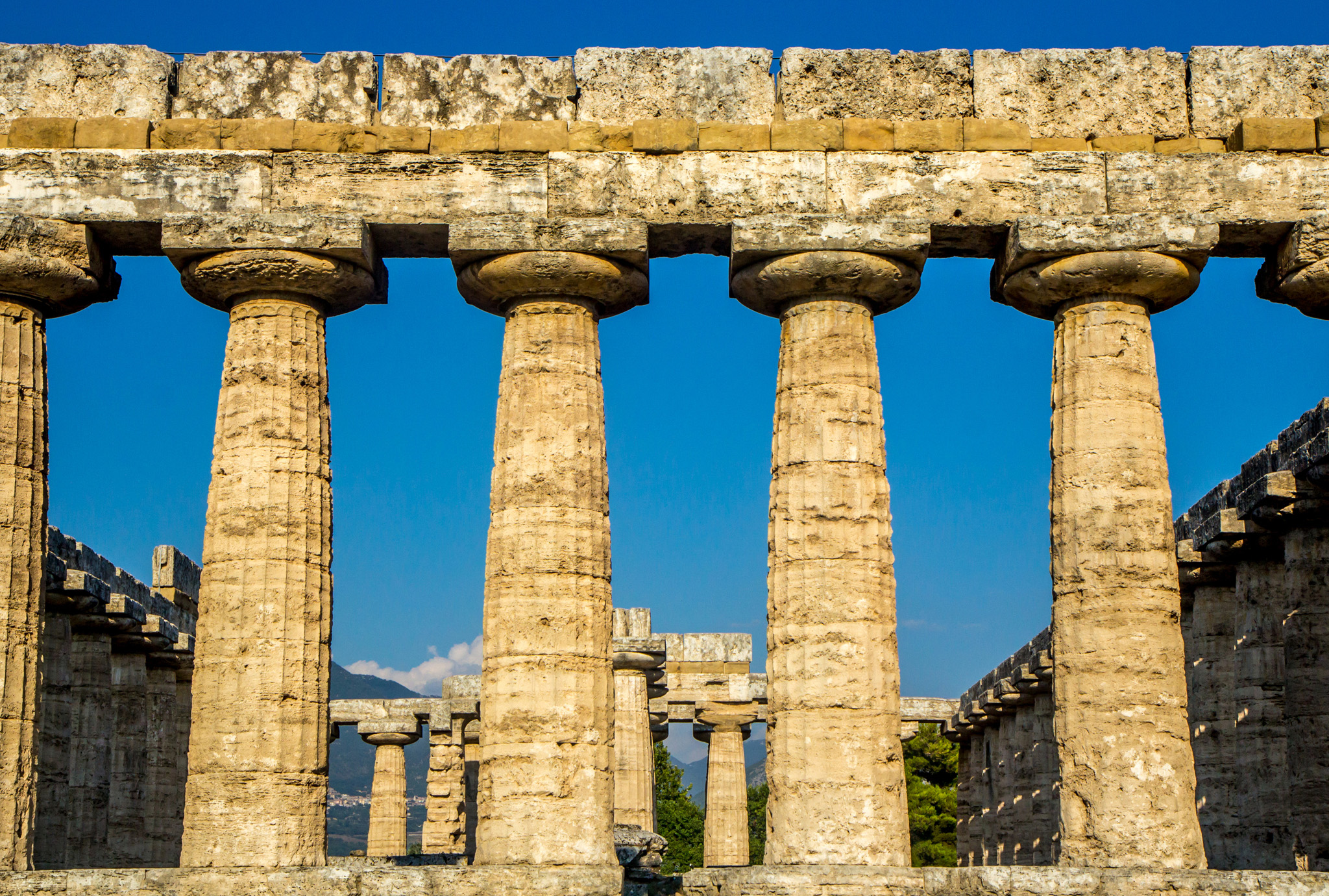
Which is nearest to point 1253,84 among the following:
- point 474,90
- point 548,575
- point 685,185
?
point 685,185

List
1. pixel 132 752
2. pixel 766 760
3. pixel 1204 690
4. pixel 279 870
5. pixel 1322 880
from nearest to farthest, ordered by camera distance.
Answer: pixel 1322 880 < pixel 279 870 < pixel 766 760 < pixel 1204 690 < pixel 132 752

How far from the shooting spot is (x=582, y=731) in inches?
965

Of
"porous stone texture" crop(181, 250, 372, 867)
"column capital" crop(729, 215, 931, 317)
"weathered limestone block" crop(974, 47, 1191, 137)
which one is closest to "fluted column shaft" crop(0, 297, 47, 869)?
"porous stone texture" crop(181, 250, 372, 867)

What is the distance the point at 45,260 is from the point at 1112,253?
15700mm

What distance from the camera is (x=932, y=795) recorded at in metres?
75.8

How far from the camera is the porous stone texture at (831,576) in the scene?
24.0m

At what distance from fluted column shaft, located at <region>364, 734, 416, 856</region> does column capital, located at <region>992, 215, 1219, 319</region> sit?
3486cm

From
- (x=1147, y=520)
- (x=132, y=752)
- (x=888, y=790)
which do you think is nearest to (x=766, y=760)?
(x=888, y=790)

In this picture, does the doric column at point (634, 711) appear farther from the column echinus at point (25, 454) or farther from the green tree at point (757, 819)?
the green tree at point (757, 819)

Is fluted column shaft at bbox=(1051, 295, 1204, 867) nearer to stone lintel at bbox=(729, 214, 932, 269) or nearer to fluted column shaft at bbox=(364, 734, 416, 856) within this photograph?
stone lintel at bbox=(729, 214, 932, 269)

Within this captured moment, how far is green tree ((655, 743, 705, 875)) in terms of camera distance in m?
86.4

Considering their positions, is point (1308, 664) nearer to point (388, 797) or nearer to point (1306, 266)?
point (1306, 266)

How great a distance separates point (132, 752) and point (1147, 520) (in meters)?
26.5

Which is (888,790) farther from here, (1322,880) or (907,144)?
(907,144)
